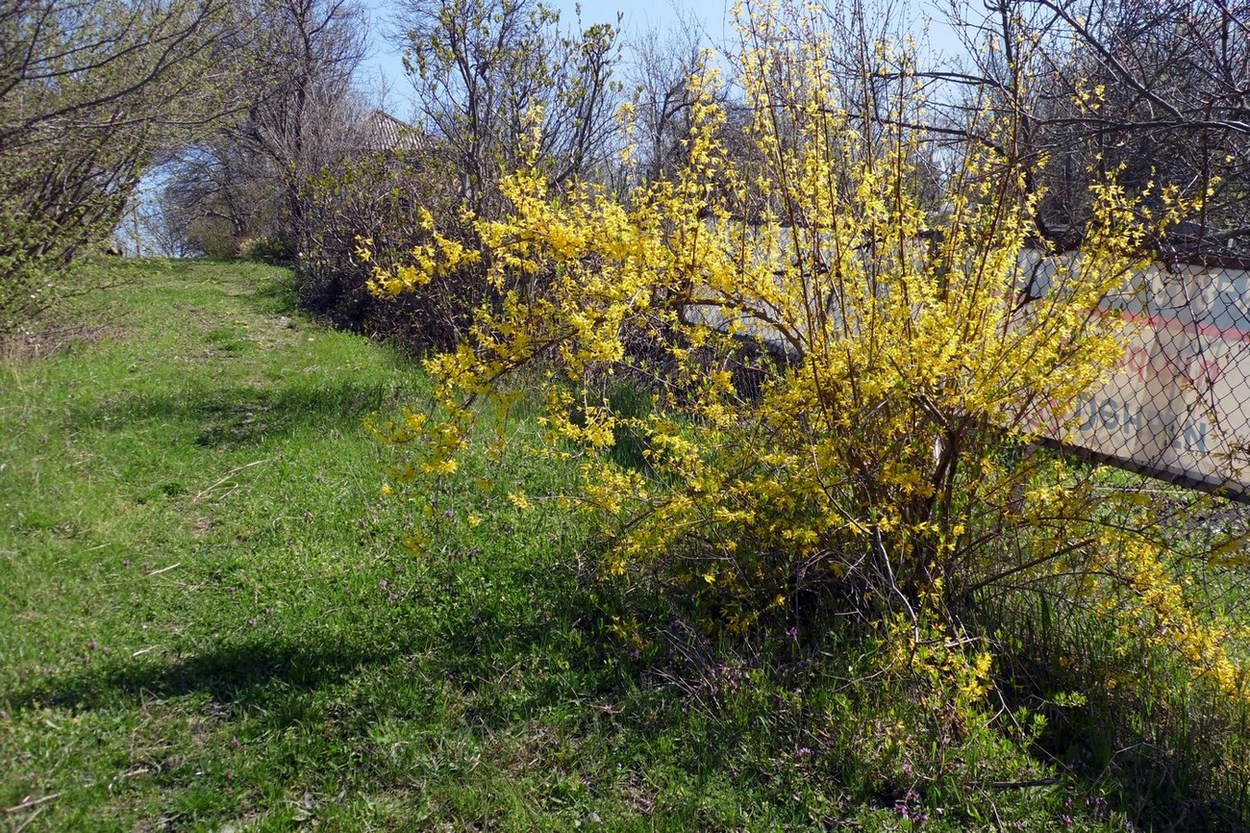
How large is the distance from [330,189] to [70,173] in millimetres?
2423

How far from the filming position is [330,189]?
9898mm

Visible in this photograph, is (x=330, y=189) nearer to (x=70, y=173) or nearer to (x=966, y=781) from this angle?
(x=70, y=173)

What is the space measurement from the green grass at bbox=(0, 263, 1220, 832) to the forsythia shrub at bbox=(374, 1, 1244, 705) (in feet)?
1.17

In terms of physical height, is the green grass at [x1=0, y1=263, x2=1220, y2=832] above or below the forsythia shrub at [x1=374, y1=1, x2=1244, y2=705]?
below

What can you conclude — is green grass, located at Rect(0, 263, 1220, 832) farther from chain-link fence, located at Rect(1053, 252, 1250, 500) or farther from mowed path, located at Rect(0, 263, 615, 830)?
chain-link fence, located at Rect(1053, 252, 1250, 500)

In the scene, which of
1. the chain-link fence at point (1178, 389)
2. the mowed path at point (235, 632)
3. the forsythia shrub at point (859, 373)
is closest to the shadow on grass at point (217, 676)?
the mowed path at point (235, 632)

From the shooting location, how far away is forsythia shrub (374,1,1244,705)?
3.34 m

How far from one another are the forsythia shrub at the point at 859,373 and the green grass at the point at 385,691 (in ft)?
1.17

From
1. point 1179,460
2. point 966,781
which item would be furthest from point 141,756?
point 1179,460

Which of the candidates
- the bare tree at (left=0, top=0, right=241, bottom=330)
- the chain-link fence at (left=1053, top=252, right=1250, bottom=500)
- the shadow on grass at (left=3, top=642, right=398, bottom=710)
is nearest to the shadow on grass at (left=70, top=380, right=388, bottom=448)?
the bare tree at (left=0, top=0, right=241, bottom=330)

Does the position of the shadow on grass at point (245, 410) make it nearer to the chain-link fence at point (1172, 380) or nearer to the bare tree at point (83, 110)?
the bare tree at point (83, 110)

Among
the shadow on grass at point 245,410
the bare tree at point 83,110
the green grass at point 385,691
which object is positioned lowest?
the green grass at point 385,691

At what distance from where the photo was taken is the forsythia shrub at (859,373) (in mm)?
3336

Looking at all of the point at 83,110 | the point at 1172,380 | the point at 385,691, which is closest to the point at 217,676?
the point at 385,691
